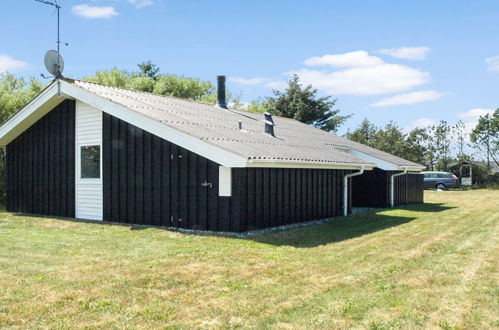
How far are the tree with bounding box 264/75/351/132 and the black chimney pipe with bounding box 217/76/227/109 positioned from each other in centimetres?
2382

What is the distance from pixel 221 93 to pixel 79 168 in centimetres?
679

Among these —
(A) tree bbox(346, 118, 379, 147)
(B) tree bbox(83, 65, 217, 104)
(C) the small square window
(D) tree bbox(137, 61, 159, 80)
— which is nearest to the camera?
(C) the small square window

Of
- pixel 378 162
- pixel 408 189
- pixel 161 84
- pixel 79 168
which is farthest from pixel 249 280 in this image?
pixel 161 84

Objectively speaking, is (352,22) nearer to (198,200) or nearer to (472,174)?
(198,200)

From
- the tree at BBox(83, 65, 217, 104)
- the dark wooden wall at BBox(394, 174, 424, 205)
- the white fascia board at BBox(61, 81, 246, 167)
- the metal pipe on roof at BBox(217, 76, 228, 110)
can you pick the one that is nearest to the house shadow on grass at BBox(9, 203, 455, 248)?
the white fascia board at BBox(61, 81, 246, 167)

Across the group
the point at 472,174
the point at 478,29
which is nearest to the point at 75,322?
the point at 478,29

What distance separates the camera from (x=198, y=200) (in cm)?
1035

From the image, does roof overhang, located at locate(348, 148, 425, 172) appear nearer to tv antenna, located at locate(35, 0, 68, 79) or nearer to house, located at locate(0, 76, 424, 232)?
house, located at locate(0, 76, 424, 232)

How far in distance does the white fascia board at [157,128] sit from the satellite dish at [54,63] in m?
1.10

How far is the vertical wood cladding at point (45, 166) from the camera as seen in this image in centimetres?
1338

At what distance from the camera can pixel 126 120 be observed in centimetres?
1136

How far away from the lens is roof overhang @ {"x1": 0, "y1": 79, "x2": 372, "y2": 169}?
9.49 metres

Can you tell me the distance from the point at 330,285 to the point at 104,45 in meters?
15.8

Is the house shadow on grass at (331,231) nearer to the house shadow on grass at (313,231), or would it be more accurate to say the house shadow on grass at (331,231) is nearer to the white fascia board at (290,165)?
the house shadow on grass at (313,231)
